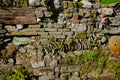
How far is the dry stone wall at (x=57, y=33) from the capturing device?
9516 mm

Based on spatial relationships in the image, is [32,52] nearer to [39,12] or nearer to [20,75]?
[20,75]

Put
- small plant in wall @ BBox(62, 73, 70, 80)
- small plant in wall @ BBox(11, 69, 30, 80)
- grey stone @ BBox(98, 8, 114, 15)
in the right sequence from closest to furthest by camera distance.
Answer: small plant in wall @ BBox(11, 69, 30, 80), small plant in wall @ BBox(62, 73, 70, 80), grey stone @ BBox(98, 8, 114, 15)

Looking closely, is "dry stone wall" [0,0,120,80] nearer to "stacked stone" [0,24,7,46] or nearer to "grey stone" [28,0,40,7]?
"stacked stone" [0,24,7,46]

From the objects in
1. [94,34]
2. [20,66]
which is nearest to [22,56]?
[20,66]

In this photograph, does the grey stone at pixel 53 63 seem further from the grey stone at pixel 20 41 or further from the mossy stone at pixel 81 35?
the mossy stone at pixel 81 35

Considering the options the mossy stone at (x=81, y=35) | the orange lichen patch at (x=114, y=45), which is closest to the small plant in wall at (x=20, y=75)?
the mossy stone at (x=81, y=35)

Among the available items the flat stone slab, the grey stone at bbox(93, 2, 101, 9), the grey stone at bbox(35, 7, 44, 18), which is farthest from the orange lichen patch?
the flat stone slab

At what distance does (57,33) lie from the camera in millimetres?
9789

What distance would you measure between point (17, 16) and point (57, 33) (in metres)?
1.28

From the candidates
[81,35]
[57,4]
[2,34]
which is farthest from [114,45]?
[2,34]

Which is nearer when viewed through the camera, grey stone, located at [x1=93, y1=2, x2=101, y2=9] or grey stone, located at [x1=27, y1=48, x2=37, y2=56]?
grey stone, located at [x1=27, y1=48, x2=37, y2=56]

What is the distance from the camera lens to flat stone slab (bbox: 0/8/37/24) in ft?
31.2

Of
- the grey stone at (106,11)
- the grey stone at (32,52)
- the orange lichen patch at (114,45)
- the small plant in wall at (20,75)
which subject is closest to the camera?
the small plant in wall at (20,75)

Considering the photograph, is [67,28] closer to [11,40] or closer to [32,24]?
[32,24]
